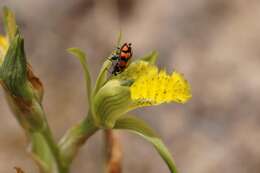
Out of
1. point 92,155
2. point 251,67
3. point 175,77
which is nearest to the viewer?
point 175,77

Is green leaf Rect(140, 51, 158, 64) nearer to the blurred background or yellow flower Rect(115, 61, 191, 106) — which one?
yellow flower Rect(115, 61, 191, 106)

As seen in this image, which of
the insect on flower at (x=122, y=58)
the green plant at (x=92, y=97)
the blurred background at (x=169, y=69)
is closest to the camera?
the green plant at (x=92, y=97)

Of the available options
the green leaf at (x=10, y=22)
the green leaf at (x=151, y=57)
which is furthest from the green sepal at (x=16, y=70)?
the green leaf at (x=151, y=57)

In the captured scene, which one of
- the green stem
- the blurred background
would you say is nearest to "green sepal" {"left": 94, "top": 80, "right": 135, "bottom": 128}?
the green stem

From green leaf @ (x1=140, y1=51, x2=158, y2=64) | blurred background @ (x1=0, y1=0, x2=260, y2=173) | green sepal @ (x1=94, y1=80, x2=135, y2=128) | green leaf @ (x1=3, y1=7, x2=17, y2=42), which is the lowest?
blurred background @ (x1=0, y1=0, x2=260, y2=173)

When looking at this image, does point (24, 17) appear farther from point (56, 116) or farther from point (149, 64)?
point (149, 64)

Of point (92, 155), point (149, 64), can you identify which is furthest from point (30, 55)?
point (149, 64)

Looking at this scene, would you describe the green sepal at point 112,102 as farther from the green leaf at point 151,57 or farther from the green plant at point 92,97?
the green leaf at point 151,57
